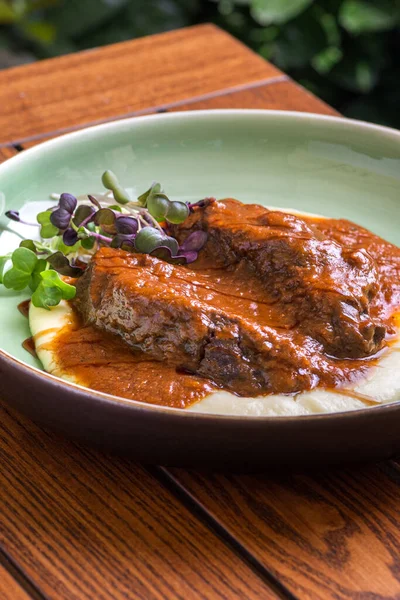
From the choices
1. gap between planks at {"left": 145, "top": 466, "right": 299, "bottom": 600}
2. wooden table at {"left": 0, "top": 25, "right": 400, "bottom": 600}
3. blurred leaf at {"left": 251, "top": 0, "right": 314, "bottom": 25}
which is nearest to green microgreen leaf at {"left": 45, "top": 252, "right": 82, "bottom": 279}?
wooden table at {"left": 0, "top": 25, "right": 400, "bottom": 600}

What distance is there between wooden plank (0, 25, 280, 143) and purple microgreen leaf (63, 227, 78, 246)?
90 centimetres

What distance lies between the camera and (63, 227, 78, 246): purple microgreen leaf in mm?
2314

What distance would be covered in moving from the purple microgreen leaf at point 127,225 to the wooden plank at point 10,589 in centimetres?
108

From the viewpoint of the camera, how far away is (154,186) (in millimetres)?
2461

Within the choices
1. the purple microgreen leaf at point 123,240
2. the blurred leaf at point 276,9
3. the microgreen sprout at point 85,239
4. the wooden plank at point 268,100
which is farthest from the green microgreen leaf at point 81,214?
the blurred leaf at point 276,9

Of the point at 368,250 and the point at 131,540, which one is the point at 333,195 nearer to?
the point at 368,250

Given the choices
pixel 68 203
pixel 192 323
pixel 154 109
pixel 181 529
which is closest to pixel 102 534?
pixel 181 529

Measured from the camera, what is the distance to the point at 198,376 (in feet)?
6.24

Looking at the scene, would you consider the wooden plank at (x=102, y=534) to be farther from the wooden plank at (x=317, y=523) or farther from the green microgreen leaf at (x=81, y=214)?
the green microgreen leaf at (x=81, y=214)

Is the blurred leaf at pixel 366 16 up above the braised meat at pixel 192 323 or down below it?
below

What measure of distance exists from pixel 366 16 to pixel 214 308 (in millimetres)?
3277

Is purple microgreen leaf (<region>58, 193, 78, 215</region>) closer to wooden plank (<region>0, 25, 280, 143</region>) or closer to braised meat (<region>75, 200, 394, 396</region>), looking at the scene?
braised meat (<region>75, 200, 394, 396</region>)

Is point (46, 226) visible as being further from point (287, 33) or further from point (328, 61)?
point (328, 61)

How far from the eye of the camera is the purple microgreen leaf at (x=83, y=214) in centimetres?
234
